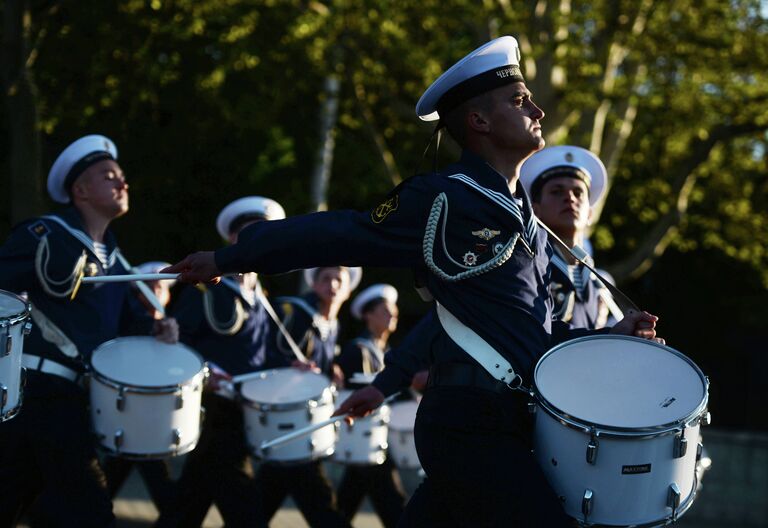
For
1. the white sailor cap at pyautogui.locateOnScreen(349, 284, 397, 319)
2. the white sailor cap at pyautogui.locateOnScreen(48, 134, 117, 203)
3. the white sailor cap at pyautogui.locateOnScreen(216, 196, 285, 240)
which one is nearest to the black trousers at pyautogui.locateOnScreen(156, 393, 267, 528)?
the white sailor cap at pyautogui.locateOnScreen(216, 196, 285, 240)

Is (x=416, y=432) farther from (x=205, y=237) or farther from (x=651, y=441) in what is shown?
(x=205, y=237)

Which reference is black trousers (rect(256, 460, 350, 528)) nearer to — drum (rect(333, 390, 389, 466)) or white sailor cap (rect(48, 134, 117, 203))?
drum (rect(333, 390, 389, 466))

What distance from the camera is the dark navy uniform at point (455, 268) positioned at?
3.61 meters

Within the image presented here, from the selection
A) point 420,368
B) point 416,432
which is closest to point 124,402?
point 420,368

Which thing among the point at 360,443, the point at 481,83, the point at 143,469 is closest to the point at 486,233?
the point at 481,83

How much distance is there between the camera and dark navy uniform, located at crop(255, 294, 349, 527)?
23.0 ft

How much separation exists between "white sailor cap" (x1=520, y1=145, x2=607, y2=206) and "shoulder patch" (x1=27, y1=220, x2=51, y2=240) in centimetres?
224

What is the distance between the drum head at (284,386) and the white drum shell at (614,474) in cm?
340

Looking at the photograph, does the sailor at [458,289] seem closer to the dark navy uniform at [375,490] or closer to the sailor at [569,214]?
the sailor at [569,214]

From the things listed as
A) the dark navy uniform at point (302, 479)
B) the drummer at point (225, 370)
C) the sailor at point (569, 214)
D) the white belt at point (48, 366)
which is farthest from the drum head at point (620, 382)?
the dark navy uniform at point (302, 479)

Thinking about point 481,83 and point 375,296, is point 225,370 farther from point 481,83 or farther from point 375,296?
point 481,83

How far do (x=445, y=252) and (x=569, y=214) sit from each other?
2029mm

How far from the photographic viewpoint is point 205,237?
15.6 metres

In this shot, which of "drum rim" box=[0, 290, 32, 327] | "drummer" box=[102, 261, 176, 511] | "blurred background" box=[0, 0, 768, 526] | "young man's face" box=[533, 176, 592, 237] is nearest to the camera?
"drum rim" box=[0, 290, 32, 327]
